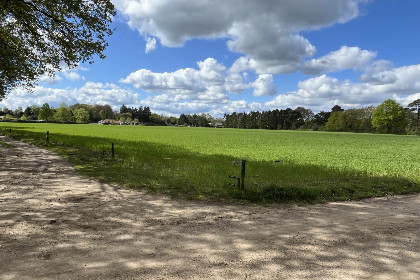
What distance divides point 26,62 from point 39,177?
Result: 10547 mm

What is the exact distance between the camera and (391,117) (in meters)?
106

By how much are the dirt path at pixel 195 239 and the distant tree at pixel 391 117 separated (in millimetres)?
120310

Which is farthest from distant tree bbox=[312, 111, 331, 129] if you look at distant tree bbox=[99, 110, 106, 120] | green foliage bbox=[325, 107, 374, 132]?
distant tree bbox=[99, 110, 106, 120]

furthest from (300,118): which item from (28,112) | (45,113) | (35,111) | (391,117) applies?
(28,112)

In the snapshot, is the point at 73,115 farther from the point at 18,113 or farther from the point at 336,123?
the point at 336,123

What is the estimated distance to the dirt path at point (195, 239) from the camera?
155 inches

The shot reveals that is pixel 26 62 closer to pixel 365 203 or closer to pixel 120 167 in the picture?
pixel 120 167

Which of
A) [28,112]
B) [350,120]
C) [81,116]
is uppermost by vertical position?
[28,112]

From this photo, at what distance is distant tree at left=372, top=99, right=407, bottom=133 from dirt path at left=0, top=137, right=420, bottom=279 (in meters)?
120

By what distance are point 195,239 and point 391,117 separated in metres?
125

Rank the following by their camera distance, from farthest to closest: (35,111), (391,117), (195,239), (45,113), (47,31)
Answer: (35,111), (45,113), (391,117), (47,31), (195,239)

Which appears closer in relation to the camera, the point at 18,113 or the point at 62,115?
the point at 62,115

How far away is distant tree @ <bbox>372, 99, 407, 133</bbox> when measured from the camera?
10631 cm

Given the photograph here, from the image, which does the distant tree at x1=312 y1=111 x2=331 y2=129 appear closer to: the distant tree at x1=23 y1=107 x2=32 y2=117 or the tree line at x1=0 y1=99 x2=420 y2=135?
the tree line at x1=0 y1=99 x2=420 y2=135
